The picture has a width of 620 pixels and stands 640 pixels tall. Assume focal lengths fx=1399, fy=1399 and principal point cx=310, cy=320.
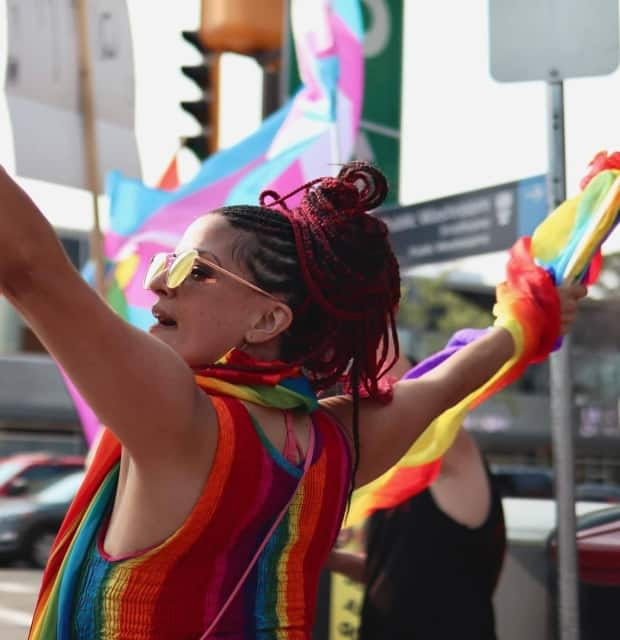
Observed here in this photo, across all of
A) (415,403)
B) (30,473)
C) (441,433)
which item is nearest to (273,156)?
(441,433)

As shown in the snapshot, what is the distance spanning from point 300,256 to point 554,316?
77 centimetres

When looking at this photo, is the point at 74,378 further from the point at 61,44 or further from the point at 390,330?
the point at 61,44

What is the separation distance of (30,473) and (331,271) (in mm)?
14830

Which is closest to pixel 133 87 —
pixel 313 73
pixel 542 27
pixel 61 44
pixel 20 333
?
pixel 61 44

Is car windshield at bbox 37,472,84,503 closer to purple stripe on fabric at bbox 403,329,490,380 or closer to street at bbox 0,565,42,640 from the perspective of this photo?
street at bbox 0,565,42,640

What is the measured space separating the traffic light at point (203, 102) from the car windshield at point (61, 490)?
6826 mm

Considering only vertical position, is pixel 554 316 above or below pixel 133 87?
below

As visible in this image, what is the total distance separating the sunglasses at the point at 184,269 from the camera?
74.1 inches

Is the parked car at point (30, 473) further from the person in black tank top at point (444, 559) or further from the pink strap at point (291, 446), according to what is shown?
the pink strap at point (291, 446)

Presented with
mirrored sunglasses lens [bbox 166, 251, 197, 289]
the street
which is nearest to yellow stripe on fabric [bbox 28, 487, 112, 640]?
mirrored sunglasses lens [bbox 166, 251, 197, 289]

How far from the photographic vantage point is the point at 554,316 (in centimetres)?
257

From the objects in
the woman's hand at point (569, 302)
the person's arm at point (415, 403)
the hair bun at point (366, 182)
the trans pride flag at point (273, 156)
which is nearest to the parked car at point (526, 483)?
the trans pride flag at point (273, 156)

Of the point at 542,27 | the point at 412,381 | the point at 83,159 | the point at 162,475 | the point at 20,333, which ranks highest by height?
the point at 20,333

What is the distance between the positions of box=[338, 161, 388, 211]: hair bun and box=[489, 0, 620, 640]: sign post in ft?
4.68
